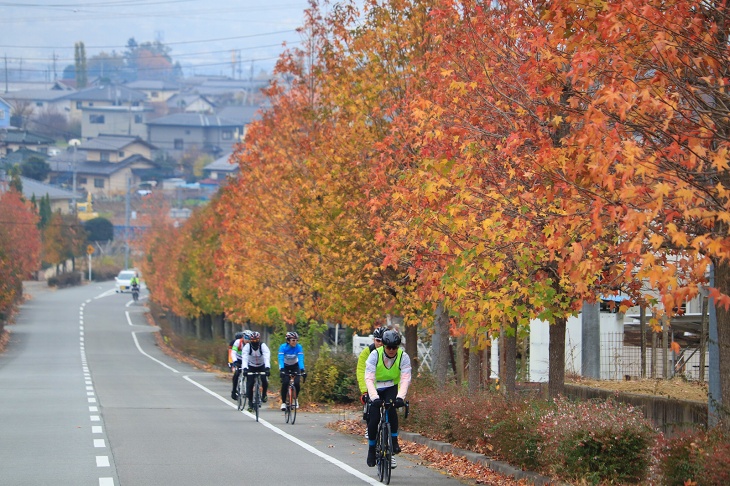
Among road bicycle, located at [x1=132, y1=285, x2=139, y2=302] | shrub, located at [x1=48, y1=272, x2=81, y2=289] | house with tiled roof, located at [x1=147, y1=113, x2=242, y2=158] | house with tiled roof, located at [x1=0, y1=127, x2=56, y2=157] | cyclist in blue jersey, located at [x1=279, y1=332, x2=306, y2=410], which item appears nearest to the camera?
cyclist in blue jersey, located at [x1=279, y1=332, x2=306, y2=410]

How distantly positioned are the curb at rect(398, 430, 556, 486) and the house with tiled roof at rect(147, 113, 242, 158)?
159690 millimetres

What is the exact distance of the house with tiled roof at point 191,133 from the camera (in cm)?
17675

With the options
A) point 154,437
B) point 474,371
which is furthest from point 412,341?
point 154,437

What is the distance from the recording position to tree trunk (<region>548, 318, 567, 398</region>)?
50.6 ft

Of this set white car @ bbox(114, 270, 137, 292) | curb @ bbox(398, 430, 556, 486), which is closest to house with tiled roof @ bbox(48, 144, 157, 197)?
white car @ bbox(114, 270, 137, 292)

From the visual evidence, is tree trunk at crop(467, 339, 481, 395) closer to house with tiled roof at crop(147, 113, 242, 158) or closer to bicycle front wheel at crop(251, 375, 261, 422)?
bicycle front wheel at crop(251, 375, 261, 422)

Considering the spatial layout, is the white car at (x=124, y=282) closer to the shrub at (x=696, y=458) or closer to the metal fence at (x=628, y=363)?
the metal fence at (x=628, y=363)

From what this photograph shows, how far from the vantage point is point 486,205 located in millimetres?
13320

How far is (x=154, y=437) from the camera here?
18.3 m

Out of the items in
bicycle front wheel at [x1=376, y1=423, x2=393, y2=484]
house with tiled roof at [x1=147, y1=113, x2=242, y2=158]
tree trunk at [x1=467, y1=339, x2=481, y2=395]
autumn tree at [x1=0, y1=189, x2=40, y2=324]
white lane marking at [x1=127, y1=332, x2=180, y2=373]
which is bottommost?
white lane marking at [x1=127, y1=332, x2=180, y2=373]

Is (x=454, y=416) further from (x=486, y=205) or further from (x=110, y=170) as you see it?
(x=110, y=170)

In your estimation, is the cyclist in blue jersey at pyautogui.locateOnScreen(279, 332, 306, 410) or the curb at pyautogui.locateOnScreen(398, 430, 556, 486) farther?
the cyclist in blue jersey at pyautogui.locateOnScreen(279, 332, 306, 410)

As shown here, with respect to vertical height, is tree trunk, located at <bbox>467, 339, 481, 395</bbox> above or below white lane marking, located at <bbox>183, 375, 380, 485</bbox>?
above

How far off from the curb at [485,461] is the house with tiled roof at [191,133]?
159690mm
